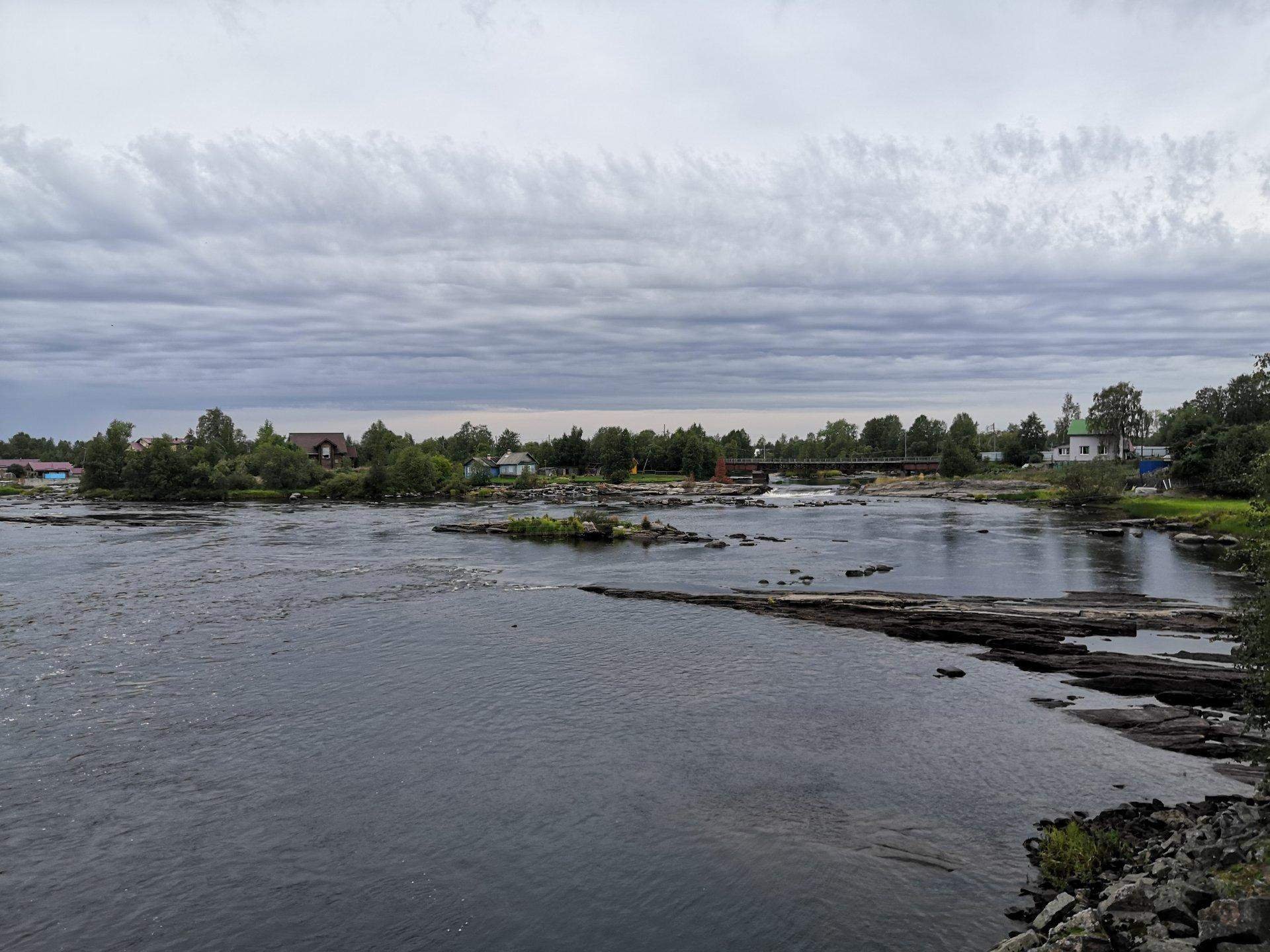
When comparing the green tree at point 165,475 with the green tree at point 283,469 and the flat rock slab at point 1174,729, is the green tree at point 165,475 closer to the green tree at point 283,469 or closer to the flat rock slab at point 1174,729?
the green tree at point 283,469

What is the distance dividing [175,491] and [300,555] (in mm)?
83922

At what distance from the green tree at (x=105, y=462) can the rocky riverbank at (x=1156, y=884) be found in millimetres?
150432

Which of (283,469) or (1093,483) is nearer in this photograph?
(1093,483)

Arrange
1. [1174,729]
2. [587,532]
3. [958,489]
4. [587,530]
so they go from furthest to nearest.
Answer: [958,489]
[587,530]
[587,532]
[1174,729]

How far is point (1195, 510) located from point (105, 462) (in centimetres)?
15791

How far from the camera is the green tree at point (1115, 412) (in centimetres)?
14912

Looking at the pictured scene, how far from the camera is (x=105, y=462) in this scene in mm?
131000

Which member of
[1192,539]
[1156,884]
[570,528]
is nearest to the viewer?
[1156,884]

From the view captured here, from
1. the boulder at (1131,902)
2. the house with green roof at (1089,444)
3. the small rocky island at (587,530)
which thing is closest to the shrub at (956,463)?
the house with green roof at (1089,444)

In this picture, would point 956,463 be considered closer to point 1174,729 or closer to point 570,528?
point 570,528

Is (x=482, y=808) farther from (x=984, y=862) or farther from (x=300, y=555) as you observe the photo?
(x=300, y=555)

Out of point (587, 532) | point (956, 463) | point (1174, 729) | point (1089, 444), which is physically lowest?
point (1174, 729)

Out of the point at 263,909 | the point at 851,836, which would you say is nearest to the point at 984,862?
the point at 851,836

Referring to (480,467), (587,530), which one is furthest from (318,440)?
(587,530)
